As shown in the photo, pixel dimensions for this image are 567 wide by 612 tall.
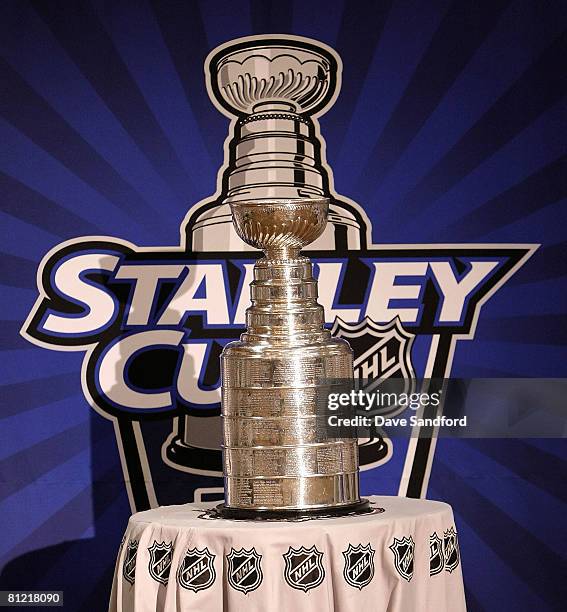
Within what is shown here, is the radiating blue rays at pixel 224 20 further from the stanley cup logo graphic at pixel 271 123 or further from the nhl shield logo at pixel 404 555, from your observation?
the nhl shield logo at pixel 404 555

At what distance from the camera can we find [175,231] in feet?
10.8

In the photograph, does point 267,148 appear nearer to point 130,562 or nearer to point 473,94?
point 473,94

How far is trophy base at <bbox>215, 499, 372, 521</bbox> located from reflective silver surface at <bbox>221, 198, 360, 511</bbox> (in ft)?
0.05

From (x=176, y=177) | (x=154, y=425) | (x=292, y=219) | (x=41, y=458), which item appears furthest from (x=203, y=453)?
(x=292, y=219)

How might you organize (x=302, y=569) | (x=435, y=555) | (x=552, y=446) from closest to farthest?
(x=302, y=569), (x=435, y=555), (x=552, y=446)

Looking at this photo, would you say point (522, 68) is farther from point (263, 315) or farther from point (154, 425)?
point (154, 425)

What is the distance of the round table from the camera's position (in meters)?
2.26

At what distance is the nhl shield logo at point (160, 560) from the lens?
234 cm

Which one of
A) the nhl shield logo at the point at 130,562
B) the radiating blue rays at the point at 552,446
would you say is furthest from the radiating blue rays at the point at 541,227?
the nhl shield logo at the point at 130,562

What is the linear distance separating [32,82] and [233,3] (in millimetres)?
625

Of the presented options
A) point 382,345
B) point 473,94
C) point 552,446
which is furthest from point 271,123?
point 552,446

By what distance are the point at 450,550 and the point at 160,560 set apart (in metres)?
0.62

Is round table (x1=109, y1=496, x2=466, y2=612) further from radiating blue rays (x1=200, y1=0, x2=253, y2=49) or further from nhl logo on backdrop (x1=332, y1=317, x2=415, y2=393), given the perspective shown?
radiating blue rays (x1=200, y1=0, x2=253, y2=49)

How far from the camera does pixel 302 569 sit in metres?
2.26
